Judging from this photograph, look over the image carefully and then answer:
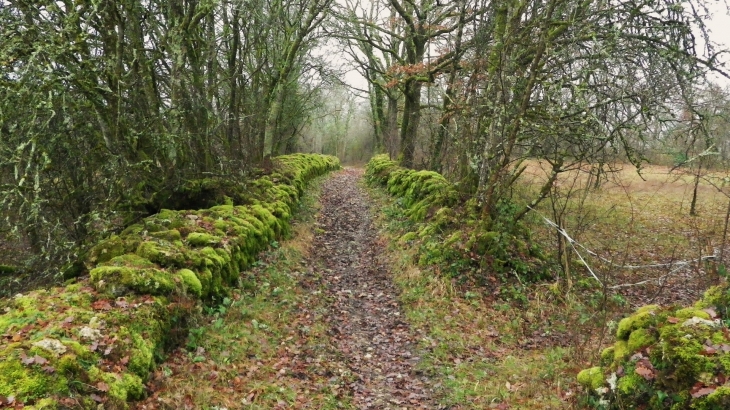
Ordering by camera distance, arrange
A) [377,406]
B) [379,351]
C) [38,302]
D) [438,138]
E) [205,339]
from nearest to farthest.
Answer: [38,302] < [377,406] < [205,339] < [379,351] < [438,138]

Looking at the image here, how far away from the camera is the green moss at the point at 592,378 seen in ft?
14.0

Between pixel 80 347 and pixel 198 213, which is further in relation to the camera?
pixel 198 213

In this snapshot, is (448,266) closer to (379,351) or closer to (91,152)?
(379,351)

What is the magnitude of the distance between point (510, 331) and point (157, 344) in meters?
4.98

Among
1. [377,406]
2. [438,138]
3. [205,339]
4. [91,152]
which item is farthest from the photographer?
[438,138]

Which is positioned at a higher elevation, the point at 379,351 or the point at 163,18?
the point at 163,18

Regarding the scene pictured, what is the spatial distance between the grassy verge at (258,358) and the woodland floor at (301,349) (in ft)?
0.04

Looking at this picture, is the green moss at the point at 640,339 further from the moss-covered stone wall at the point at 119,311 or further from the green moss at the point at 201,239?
the green moss at the point at 201,239

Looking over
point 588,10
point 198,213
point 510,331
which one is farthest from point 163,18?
point 510,331

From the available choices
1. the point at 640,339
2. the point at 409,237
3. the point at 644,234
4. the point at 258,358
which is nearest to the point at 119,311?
the point at 258,358

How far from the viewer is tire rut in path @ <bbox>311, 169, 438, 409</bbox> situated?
213 inches

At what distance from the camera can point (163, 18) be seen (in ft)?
33.9

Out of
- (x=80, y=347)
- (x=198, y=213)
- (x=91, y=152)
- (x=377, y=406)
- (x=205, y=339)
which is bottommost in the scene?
(x=377, y=406)

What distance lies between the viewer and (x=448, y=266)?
338 inches
